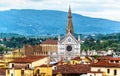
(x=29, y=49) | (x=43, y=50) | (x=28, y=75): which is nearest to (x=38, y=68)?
(x=28, y=75)

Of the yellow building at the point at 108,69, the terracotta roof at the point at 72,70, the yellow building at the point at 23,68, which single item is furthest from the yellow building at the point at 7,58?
the yellow building at the point at 108,69

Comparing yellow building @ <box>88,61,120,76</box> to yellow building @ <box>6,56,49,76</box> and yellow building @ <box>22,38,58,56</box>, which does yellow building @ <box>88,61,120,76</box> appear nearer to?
yellow building @ <box>6,56,49,76</box>

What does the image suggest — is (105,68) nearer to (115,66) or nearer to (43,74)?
(115,66)

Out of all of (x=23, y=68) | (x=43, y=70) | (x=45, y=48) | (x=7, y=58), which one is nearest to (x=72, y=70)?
(x=43, y=70)

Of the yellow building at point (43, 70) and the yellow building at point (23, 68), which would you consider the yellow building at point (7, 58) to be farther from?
the yellow building at point (43, 70)

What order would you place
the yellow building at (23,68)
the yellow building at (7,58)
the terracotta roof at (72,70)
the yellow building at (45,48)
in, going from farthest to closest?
the yellow building at (45,48)
the yellow building at (7,58)
the terracotta roof at (72,70)
the yellow building at (23,68)

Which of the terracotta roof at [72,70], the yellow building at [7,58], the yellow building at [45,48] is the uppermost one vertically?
the yellow building at [45,48]

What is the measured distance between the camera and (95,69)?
137 feet

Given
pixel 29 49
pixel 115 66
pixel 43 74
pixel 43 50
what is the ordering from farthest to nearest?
pixel 43 50 < pixel 29 49 < pixel 115 66 < pixel 43 74

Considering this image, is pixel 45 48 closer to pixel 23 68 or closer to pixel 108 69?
pixel 108 69

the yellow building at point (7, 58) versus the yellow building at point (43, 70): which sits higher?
the yellow building at point (7, 58)

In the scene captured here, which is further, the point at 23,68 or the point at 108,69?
the point at 108,69

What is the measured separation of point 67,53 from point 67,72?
360 feet

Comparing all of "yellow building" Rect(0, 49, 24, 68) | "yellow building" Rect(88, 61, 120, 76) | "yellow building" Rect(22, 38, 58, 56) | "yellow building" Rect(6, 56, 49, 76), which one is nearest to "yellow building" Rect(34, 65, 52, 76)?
"yellow building" Rect(6, 56, 49, 76)
